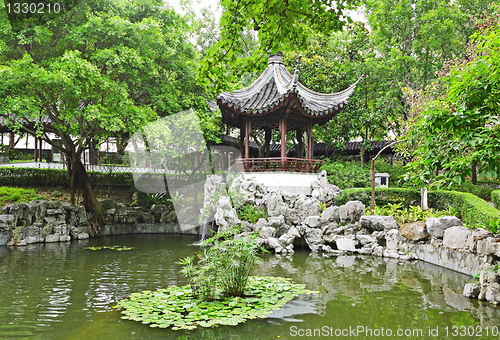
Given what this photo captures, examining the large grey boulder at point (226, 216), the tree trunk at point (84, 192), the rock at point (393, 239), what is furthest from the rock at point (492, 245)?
the tree trunk at point (84, 192)

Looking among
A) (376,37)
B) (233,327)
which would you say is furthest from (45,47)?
(376,37)

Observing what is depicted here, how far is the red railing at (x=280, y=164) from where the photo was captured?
45.7ft

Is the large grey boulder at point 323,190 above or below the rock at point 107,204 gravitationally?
above

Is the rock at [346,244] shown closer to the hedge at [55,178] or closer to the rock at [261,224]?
the rock at [261,224]

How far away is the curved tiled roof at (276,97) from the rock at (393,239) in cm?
617

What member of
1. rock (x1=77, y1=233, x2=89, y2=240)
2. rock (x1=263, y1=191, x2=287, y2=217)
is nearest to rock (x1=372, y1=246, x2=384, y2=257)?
rock (x1=263, y1=191, x2=287, y2=217)

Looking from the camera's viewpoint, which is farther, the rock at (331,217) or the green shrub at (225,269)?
the rock at (331,217)

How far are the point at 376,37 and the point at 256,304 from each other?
54.7 ft

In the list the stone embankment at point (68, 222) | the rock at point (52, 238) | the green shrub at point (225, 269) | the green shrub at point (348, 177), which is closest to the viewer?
the green shrub at point (225, 269)

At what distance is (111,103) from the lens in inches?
452

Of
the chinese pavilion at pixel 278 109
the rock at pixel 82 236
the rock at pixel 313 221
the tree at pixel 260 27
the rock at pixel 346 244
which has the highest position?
the chinese pavilion at pixel 278 109

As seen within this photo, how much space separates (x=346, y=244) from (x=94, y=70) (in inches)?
373

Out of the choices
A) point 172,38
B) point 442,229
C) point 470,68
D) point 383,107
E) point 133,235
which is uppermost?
point 172,38

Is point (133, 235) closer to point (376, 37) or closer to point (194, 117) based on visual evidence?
point (194, 117)
